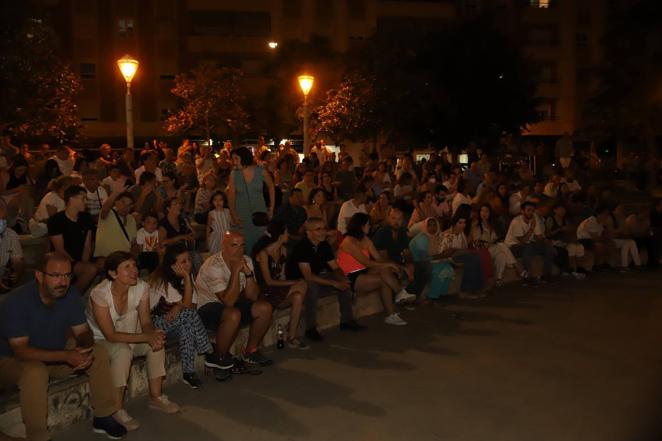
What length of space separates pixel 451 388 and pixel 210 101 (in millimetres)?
32098

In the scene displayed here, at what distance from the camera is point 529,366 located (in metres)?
7.32

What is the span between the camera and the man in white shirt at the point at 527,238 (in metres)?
11.9

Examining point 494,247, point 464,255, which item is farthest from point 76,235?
point 494,247

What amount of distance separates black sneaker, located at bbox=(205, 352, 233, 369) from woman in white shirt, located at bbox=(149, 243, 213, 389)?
9.4 inches

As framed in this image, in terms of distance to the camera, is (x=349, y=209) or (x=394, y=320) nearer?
(x=394, y=320)

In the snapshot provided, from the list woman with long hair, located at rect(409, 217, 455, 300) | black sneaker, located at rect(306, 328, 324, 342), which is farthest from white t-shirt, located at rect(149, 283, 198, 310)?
woman with long hair, located at rect(409, 217, 455, 300)

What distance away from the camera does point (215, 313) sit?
7234 mm

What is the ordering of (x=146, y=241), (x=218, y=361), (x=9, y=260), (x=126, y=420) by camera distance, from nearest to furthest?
(x=126, y=420), (x=218, y=361), (x=9, y=260), (x=146, y=241)

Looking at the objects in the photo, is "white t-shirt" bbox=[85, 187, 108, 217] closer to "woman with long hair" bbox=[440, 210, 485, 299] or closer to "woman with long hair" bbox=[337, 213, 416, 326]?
"woman with long hair" bbox=[337, 213, 416, 326]

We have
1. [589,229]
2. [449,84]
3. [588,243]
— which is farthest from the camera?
[449,84]

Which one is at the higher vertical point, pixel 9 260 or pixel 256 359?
pixel 9 260

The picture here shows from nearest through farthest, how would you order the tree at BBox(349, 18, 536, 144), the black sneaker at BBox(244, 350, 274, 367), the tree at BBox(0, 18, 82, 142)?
the black sneaker at BBox(244, 350, 274, 367)
the tree at BBox(0, 18, 82, 142)
the tree at BBox(349, 18, 536, 144)

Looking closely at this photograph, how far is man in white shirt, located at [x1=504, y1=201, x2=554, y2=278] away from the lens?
38.9 ft

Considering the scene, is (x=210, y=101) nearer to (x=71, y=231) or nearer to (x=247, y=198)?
(x=247, y=198)
